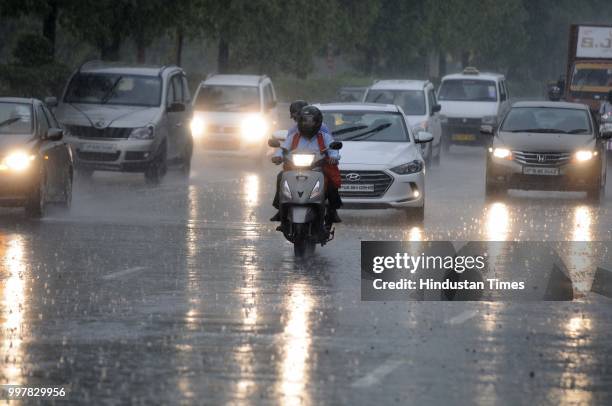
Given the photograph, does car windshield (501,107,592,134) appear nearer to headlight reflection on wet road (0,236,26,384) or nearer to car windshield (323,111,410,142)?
car windshield (323,111,410,142)

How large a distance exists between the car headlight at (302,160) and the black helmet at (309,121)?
260 mm

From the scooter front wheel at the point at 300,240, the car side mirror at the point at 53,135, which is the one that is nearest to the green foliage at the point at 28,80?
the car side mirror at the point at 53,135

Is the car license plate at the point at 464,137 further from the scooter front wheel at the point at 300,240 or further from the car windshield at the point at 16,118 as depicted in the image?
the scooter front wheel at the point at 300,240

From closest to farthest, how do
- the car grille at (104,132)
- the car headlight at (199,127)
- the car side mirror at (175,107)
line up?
the car grille at (104,132) → the car side mirror at (175,107) → the car headlight at (199,127)

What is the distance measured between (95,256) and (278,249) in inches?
79.9

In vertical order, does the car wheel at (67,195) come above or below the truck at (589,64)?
above

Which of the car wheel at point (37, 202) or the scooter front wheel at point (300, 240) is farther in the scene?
the car wheel at point (37, 202)

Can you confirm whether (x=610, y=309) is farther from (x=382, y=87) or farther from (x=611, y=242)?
(x=382, y=87)

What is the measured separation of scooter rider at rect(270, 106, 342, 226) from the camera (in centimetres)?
1728

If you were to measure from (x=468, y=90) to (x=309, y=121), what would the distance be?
1151 inches

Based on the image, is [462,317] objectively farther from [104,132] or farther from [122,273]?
[104,132]

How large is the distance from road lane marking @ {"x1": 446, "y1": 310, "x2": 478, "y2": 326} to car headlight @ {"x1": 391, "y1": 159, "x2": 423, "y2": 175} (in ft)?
29.3

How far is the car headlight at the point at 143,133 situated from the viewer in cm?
2900

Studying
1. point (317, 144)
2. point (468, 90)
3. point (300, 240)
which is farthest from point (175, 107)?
point (468, 90)
